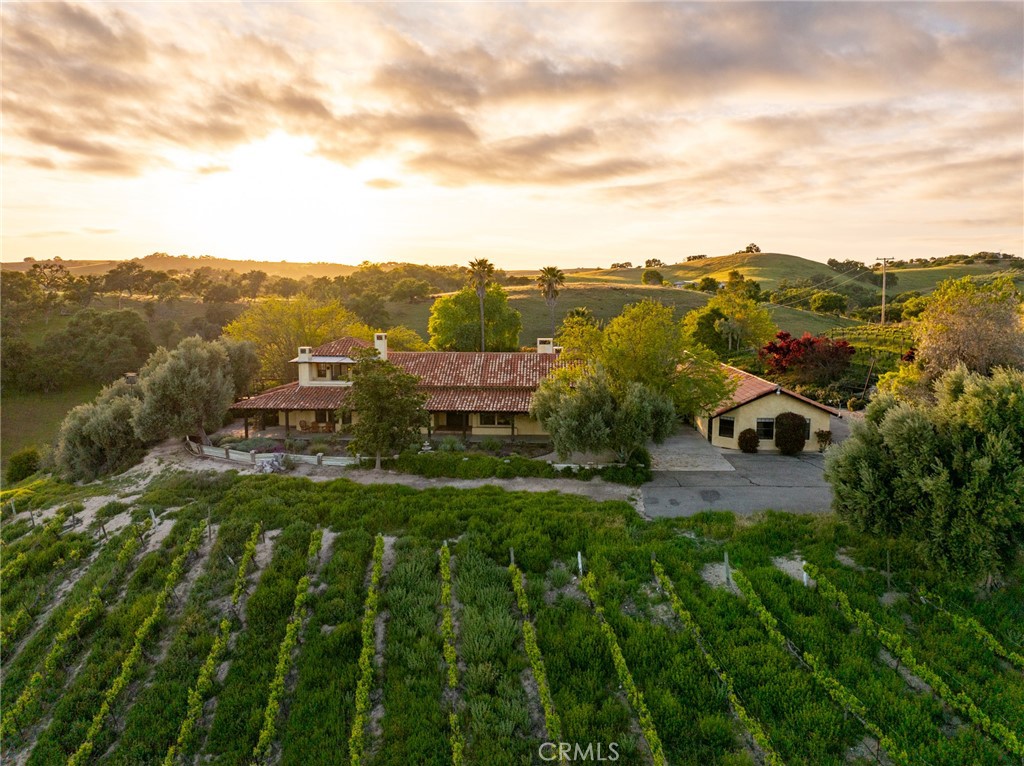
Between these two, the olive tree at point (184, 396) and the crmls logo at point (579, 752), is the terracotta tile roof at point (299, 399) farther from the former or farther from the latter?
the crmls logo at point (579, 752)

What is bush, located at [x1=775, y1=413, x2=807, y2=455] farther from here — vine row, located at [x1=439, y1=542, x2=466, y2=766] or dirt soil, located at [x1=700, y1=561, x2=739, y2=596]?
vine row, located at [x1=439, y1=542, x2=466, y2=766]

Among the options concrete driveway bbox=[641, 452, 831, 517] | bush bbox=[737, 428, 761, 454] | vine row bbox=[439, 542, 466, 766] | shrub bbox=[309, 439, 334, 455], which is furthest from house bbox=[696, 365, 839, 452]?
shrub bbox=[309, 439, 334, 455]

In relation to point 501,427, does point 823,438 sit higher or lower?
higher

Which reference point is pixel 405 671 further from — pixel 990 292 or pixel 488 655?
pixel 990 292

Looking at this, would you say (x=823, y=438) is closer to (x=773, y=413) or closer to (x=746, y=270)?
(x=773, y=413)

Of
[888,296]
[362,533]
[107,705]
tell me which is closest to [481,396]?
[362,533]

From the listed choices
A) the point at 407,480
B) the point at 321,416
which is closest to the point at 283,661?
the point at 407,480
